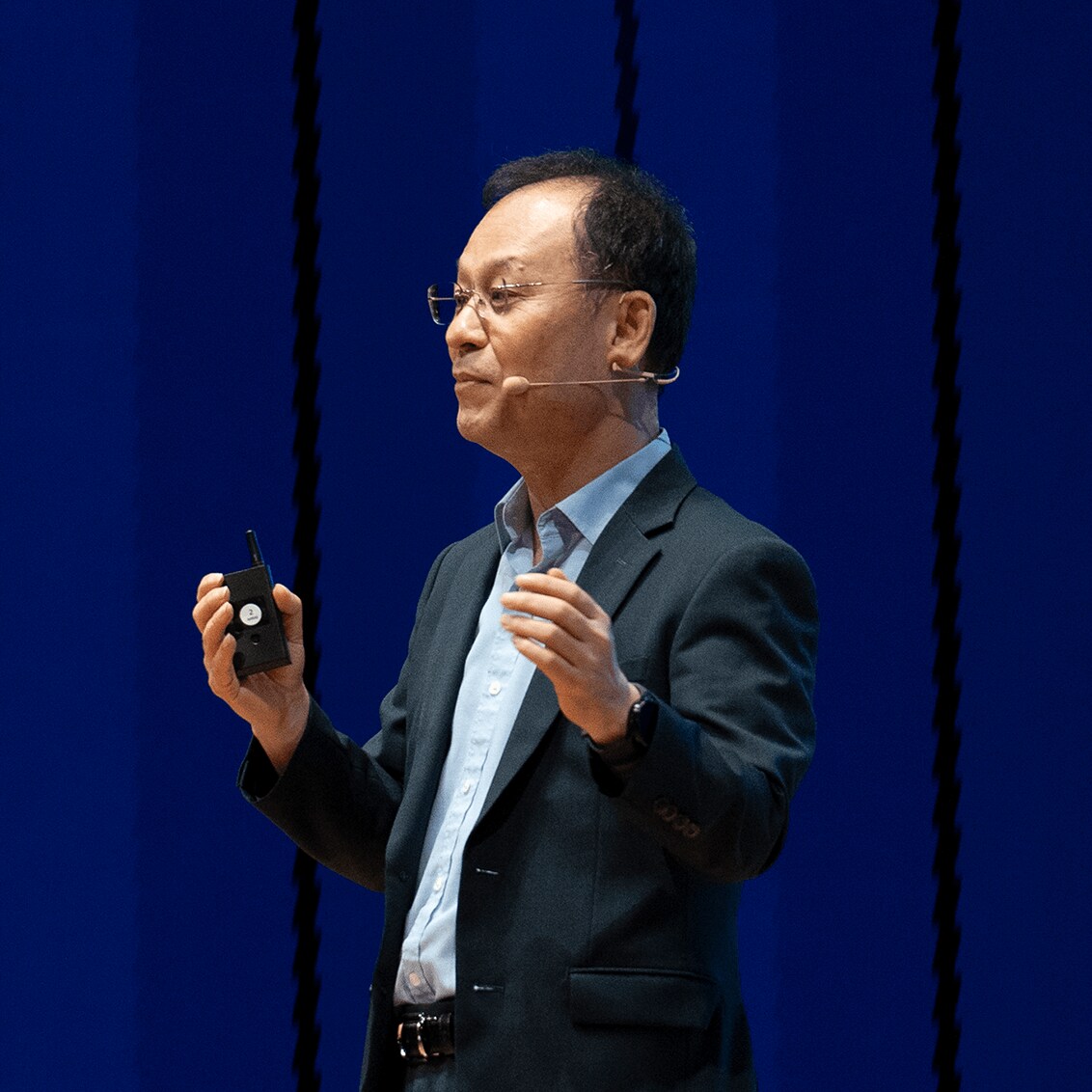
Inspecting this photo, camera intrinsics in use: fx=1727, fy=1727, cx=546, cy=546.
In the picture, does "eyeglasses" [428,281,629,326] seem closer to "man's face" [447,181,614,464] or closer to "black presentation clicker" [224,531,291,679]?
"man's face" [447,181,614,464]

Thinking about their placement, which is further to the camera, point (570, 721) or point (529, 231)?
point (529, 231)

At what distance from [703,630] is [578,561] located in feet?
0.65

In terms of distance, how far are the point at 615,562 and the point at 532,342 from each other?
0.23m

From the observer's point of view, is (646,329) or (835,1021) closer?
(646,329)

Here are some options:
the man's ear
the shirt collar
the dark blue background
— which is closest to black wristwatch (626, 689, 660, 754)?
the shirt collar

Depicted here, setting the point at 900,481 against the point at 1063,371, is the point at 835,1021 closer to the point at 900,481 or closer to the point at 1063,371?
the point at 900,481

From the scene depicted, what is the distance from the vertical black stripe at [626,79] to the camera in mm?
2457

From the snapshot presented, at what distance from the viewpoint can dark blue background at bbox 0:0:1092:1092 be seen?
7.87 ft

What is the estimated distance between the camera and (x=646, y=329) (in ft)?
5.63

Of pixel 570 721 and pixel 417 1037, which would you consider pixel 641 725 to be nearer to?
pixel 570 721

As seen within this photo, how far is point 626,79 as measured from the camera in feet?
8.07

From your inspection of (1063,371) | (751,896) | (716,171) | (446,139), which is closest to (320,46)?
(446,139)

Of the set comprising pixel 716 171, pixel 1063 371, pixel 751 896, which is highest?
pixel 716 171

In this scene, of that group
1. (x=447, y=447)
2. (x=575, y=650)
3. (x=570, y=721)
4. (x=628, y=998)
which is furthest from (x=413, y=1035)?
(x=447, y=447)
